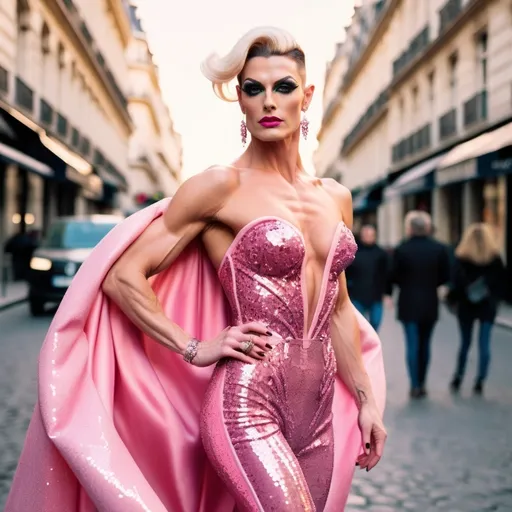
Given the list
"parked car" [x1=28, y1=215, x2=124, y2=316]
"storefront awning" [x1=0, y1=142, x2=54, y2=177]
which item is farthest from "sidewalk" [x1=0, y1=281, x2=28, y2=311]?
"storefront awning" [x1=0, y1=142, x2=54, y2=177]

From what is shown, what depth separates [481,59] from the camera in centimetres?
2381

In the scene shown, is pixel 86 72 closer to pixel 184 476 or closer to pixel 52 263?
pixel 52 263

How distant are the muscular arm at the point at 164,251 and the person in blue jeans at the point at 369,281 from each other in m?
7.27

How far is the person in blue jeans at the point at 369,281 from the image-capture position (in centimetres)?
940

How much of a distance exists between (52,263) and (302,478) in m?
13.0

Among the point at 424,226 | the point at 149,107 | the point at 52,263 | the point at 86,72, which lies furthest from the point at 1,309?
the point at 149,107

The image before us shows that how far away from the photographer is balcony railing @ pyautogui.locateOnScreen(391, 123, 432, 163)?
2969cm

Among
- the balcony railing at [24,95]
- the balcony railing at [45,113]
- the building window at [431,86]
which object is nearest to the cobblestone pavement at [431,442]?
the balcony railing at [24,95]

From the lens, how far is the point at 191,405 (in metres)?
2.20

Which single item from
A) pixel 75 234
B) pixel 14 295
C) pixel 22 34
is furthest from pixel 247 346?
pixel 22 34

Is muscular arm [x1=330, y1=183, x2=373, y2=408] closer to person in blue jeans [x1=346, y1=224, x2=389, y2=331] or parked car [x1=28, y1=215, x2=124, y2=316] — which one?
person in blue jeans [x1=346, y1=224, x2=389, y2=331]

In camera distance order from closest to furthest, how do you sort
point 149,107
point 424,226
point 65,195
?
point 424,226 < point 65,195 < point 149,107

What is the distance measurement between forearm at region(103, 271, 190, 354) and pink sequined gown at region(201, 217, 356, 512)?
0.48 feet

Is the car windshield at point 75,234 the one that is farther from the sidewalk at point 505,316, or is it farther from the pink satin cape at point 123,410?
the pink satin cape at point 123,410
